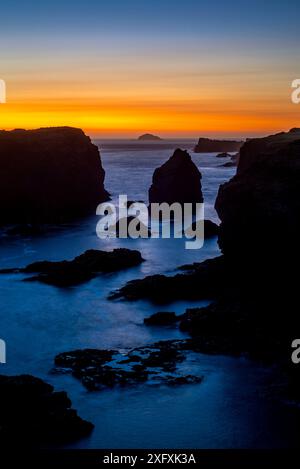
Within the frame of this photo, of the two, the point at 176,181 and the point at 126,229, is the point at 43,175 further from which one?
the point at 126,229

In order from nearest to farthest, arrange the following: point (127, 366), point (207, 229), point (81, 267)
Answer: point (127, 366) < point (81, 267) < point (207, 229)

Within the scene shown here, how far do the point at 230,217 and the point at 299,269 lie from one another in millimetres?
7562

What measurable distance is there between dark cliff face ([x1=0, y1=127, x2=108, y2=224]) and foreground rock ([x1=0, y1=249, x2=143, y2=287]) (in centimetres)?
3279

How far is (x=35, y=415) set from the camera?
21.0 metres

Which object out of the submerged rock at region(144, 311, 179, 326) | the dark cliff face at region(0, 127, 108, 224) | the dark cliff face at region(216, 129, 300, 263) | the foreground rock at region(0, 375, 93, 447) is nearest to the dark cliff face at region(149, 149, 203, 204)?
the dark cliff face at region(0, 127, 108, 224)

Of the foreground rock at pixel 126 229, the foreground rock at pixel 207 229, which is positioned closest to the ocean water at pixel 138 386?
the foreground rock at pixel 207 229

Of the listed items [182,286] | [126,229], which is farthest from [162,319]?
[126,229]

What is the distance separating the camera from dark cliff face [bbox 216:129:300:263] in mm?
32562

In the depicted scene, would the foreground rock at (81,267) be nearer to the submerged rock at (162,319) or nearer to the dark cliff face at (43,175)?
the submerged rock at (162,319)

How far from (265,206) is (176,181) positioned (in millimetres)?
52246

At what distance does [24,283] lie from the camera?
144 ft

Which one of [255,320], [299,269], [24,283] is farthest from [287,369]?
[24,283]

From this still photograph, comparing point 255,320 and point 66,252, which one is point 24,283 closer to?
point 66,252

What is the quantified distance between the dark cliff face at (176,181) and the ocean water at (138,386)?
3368 cm
